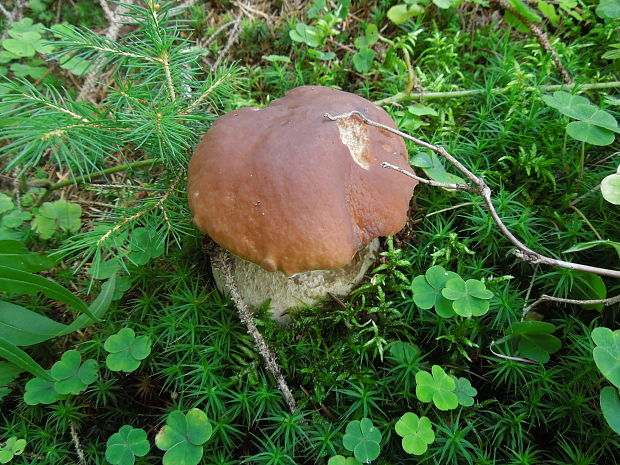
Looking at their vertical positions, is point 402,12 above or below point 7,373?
above

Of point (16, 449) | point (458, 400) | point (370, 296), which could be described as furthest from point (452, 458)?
point (16, 449)

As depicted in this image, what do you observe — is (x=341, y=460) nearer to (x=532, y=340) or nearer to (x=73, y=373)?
(x=532, y=340)

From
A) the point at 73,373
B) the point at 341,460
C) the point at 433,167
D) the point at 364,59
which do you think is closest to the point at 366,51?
the point at 364,59

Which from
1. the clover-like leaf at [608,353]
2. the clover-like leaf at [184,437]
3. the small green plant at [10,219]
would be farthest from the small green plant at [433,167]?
the small green plant at [10,219]

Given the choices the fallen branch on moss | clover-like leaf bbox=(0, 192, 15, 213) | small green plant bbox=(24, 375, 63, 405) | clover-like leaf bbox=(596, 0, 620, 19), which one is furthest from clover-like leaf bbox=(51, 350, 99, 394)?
clover-like leaf bbox=(596, 0, 620, 19)

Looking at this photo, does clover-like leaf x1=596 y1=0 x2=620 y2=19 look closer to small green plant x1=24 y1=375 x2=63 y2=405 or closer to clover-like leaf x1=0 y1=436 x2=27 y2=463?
small green plant x1=24 y1=375 x2=63 y2=405

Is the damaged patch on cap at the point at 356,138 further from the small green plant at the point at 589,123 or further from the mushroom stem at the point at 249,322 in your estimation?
the small green plant at the point at 589,123
